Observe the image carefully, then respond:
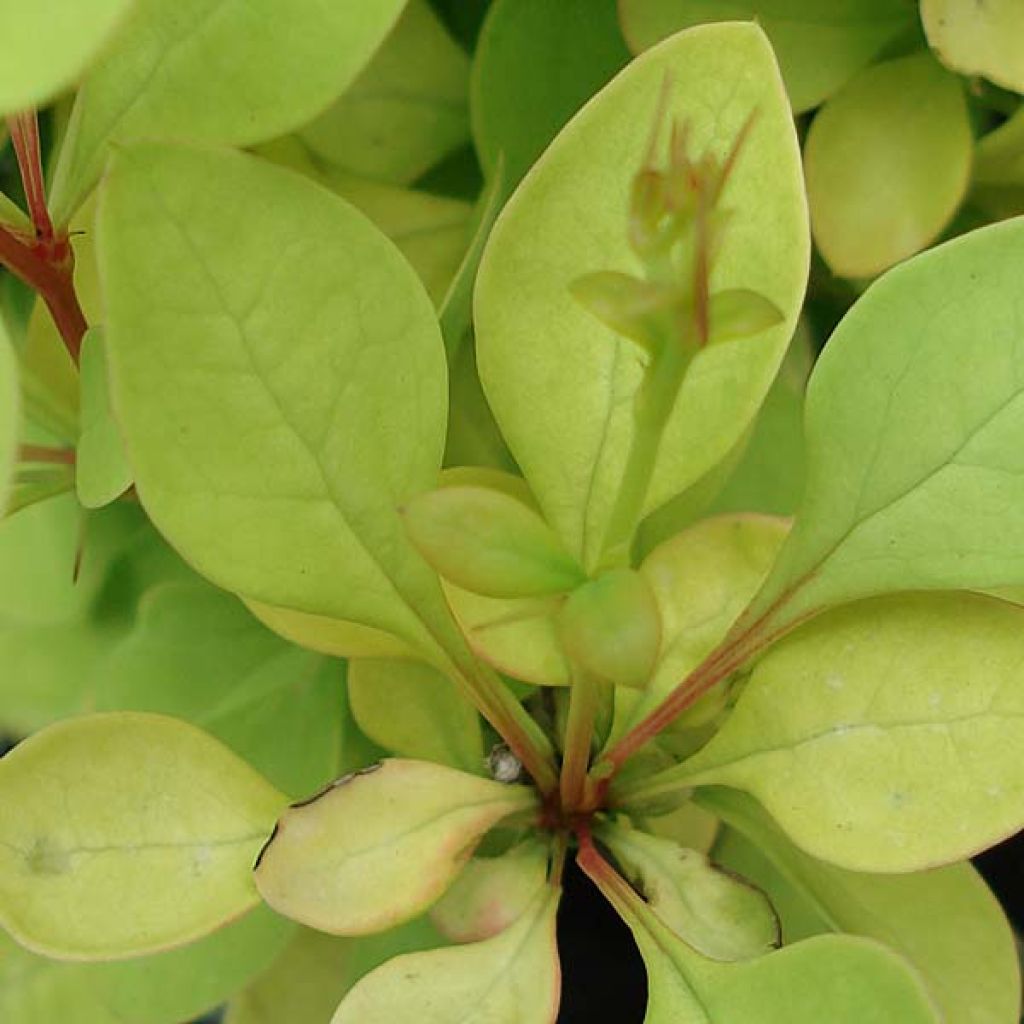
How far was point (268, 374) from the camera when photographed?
0.38 meters

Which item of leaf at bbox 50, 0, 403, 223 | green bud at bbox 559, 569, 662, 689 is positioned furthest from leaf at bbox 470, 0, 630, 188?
green bud at bbox 559, 569, 662, 689

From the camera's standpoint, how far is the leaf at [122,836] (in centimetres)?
42

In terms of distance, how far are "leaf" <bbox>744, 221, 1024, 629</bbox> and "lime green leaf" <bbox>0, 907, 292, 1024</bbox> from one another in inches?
9.6

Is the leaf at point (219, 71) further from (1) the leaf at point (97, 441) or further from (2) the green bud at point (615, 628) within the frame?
(2) the green bud at point (615, 628)

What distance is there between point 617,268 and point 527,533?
0.31 feet

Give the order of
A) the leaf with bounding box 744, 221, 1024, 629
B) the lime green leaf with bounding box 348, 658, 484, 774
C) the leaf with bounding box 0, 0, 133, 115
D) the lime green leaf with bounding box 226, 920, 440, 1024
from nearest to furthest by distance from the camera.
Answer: the leaf with bounding box 0, 0, 133, 115 < the leaf with bounding box 744, 221, 1024, 629 < the lime green leaf with bounding box 348, 658, 484, 774 < the lime green leaf with bounding box 226, 920, 440, 1024

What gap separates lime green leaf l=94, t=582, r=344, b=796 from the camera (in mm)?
553

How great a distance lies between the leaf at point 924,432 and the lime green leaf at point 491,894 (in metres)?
0.13

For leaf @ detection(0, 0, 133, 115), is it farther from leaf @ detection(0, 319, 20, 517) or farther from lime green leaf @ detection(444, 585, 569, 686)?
lime green leaf @ detection(444, 585, 569, 686)

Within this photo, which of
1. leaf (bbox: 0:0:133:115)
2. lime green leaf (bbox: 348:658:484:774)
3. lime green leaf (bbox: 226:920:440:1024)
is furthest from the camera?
lime green leaf (bbox: 226:920:440:1024)

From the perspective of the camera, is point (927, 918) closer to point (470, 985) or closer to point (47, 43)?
point (470, 985)

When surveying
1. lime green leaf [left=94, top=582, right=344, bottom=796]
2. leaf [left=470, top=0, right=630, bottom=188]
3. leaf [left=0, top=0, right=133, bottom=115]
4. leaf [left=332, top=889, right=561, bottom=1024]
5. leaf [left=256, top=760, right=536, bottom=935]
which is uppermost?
leaf [left=0, top=0, right=133, bottom=115]

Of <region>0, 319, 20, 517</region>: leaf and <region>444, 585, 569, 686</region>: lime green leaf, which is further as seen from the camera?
<region>444, 585, 569, 686</region>: lime green leaf

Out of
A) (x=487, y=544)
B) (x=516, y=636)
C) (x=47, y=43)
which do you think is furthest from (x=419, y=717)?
(x=47, y=43)
